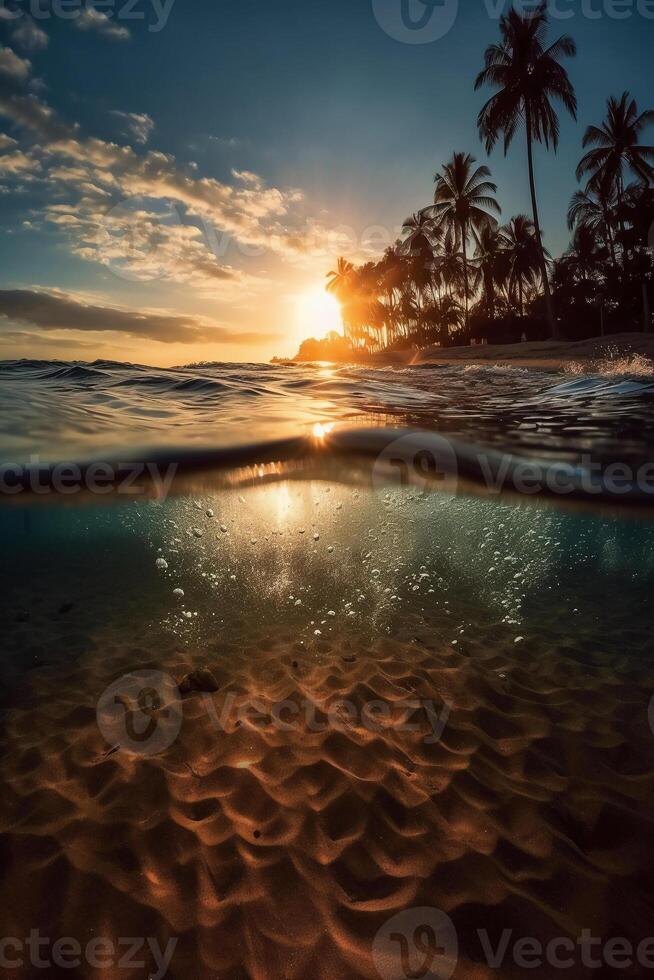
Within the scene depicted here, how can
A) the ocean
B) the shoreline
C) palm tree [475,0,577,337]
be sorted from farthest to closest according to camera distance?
palm tree [475,0,577,337]
the shoreline
the ocean

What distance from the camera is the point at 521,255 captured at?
40.0 metres

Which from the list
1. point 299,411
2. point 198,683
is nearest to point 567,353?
point 299,411

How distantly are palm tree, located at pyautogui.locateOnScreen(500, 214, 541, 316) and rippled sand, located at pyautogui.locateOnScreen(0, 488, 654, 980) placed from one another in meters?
42.1

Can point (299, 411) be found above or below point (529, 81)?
below

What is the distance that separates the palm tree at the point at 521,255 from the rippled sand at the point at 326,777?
138 feet

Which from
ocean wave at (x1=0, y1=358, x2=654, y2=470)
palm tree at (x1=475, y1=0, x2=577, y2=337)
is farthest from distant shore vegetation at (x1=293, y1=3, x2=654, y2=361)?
ocean wave at (x1=0, y1=358, x2=654, y2=470)

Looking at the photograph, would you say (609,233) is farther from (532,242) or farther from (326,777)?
(326,777)

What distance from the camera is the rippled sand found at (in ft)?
5.77

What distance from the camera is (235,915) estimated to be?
1.75 metres

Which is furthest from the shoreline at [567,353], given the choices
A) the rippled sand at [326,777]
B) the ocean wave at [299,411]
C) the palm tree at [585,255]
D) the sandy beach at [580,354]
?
the palm tree at [585,255]

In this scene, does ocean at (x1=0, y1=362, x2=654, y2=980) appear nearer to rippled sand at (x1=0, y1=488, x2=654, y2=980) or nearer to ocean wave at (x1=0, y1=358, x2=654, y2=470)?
rippled sand at (x1=0, y1=488, x2=654, y2=980)

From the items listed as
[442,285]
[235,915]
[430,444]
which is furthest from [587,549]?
[442,285]

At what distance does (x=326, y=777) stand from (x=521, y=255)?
46016mm

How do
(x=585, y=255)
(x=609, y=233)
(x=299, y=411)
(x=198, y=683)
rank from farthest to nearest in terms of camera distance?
(x=585, y=255)
(x=609, y=233)
(x=299, y=411)
(x=198, y=683)
